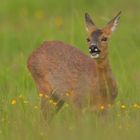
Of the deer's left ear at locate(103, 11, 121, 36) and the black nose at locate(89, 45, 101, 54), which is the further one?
the deer's left ear at locate(103, 11, 121, 36)

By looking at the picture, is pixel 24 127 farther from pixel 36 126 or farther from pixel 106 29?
pixel 106 29

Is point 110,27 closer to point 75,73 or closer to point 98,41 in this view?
point 98,41

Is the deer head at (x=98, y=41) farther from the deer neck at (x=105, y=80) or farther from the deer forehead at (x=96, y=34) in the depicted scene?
the deer neck at (x=105, y=80)

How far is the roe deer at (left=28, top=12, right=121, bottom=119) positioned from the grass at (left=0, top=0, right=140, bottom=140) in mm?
189

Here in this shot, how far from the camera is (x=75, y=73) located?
488 inches

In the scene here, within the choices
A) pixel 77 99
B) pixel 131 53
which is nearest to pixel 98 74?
pixel 77 99

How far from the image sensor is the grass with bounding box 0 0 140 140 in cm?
971

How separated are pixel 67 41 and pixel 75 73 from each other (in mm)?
4253

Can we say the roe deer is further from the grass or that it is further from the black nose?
the grass

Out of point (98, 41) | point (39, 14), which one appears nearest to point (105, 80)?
point (98, 41)

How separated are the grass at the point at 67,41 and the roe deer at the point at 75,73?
189 millimetres

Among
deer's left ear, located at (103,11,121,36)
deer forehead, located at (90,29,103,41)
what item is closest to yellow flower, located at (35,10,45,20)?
deer's left ear, located at (103,11,121,36)

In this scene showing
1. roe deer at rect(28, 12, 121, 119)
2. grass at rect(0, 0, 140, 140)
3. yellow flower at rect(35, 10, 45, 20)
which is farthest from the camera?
yellow flower at rect(35, 10, 45, 20)

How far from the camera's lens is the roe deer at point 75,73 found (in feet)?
38.8
